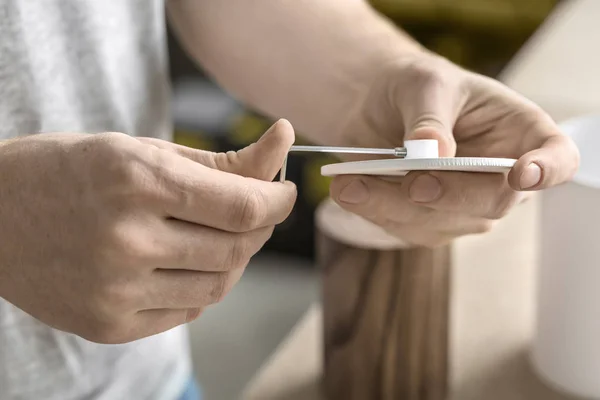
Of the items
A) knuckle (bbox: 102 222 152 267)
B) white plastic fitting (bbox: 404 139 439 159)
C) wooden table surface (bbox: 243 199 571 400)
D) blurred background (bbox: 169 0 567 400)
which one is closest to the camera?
knuckle (bbox: 102 222 152 267)

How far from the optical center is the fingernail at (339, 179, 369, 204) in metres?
0.56

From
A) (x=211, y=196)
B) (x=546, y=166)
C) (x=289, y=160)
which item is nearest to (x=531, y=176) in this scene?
(x=546, y=166)

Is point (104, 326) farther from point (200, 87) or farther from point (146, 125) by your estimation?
point (200, 87)

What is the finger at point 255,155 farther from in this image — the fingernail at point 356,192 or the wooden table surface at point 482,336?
the wooden table surface at point 482,336

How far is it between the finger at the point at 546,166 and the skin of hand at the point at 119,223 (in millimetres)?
163

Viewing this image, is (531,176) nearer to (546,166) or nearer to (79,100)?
(546,166)

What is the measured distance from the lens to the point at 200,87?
2.13 metres

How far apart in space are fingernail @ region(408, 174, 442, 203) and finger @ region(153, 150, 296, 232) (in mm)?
141

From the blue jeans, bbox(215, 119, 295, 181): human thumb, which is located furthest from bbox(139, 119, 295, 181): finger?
the blue jeans

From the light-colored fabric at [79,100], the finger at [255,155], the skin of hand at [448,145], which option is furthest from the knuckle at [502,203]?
the light-colored fabric at [79,100]

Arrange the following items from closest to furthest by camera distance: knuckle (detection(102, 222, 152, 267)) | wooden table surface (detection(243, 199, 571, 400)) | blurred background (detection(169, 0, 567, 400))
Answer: knuckle (detection(102, 222, 152, 267)) → wooden table surface (detection(243, 199, 571, 400)) → blurred background (detection(169, 0, 567, 400))

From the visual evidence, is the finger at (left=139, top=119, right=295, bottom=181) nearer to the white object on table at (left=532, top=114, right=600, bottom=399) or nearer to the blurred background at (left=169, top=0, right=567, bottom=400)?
the white object on table at (left=532, top=114, right=600, bottom=399)

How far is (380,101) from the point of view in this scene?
67cm

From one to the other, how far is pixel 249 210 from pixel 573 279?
32 cm
